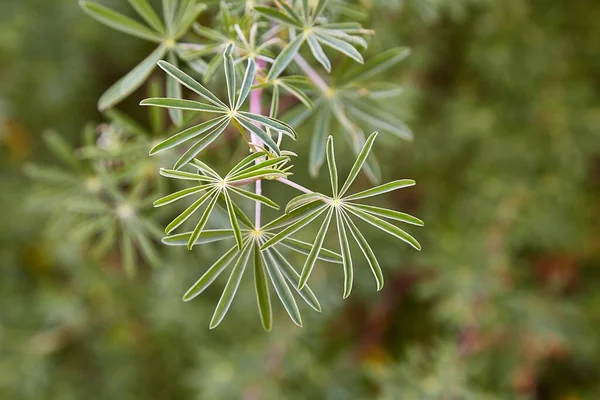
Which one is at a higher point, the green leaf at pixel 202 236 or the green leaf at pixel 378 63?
the green leaf at pixel 378 63

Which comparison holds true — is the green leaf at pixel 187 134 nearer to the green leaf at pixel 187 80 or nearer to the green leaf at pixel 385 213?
the green leaf at pixel 187 80

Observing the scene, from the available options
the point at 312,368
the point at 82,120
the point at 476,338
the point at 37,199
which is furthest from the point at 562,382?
the point at 82,120

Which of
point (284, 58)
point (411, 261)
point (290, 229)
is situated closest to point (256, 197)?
point (290, 229)

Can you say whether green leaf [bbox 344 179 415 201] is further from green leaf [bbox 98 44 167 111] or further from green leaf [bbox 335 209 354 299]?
green leaf [bbox 98 44 167 111]

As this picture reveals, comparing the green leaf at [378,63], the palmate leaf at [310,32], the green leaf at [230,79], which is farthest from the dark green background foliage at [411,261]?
the green leaf at [230,79]

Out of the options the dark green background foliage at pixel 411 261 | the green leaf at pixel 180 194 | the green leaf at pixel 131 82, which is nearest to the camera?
the green leaf at pixel 180 194

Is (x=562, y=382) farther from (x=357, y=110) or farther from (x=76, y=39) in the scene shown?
(x=76, y=39)
